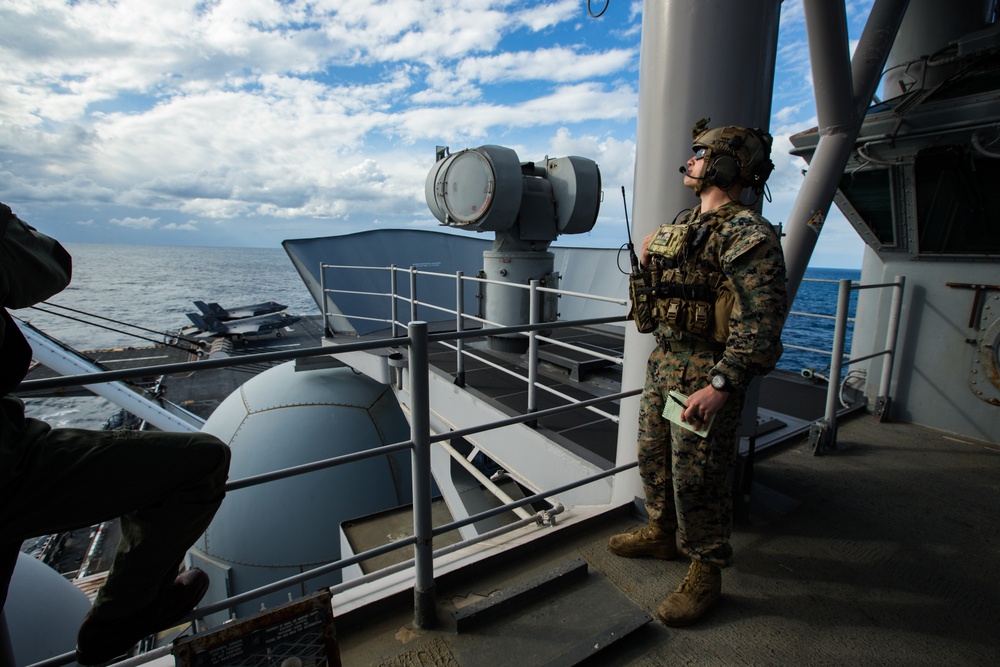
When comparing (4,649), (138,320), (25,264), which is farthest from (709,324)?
(138,320)

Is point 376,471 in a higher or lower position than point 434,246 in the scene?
lower

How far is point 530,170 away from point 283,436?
6001 millimetres

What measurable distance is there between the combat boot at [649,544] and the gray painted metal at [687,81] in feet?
3.10

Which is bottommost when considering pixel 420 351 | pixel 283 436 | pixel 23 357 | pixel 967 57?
pixel 283 436

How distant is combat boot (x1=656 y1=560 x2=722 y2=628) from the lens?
2.14 m

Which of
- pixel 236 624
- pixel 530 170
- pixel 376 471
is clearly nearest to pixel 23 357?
pixel 236 624

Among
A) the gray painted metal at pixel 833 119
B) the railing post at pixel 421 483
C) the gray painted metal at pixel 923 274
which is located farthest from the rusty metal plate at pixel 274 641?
the gray painted metal at pixel 923 274

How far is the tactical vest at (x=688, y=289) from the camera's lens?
2.07m

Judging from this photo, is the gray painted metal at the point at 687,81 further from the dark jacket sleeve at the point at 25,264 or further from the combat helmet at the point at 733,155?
the dark jacket sleeve at the point at 25,264

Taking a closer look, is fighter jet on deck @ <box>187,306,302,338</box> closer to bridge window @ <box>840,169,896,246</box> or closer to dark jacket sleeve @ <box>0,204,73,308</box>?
bridge window @ <box>840,169,896,246</box>

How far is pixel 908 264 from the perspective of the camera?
4.73 metres

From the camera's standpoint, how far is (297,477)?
28.3 ft

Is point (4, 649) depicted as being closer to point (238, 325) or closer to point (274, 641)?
point (274, 641)

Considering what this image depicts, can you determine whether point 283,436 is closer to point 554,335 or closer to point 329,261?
point 329,261
